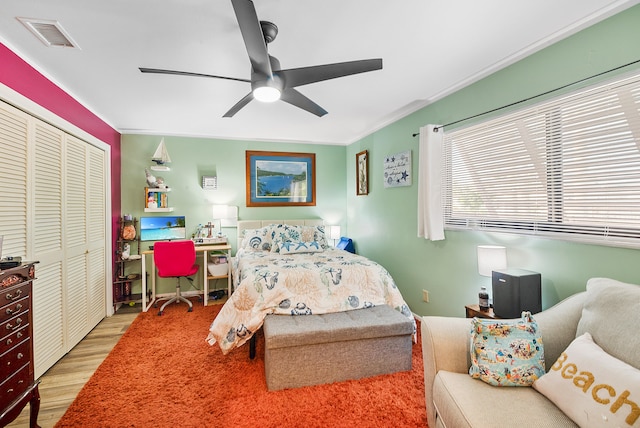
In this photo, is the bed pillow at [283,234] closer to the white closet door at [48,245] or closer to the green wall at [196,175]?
the green wall at [196,175]

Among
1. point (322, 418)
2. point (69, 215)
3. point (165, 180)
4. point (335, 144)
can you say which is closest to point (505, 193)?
point (322, 418)

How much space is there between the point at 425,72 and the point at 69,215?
3541 millimetres

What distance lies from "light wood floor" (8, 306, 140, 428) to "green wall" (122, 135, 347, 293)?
1.10 m

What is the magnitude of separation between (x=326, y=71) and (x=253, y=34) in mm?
547

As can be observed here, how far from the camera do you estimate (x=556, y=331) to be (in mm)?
1524

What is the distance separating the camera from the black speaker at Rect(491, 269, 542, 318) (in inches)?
75.2

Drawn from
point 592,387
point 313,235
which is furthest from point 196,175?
point 592,387

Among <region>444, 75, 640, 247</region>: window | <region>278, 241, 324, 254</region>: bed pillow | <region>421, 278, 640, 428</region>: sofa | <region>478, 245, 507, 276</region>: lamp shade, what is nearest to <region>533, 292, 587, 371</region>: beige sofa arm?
<region>421, 278, 640, 428</region>: sofa

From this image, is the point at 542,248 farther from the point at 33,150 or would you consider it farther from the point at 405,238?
the point at 33,150

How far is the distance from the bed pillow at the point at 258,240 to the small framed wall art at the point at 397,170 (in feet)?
5.91

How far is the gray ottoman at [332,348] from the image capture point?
6.88 ft

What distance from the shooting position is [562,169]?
1947 mm

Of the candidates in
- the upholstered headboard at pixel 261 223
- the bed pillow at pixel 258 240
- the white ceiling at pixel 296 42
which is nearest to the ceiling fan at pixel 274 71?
the white ceiling at pixel 296 42

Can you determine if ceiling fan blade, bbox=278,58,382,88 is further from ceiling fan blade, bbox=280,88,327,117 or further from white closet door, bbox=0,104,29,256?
white closet door, bbox=0,104,29,256
